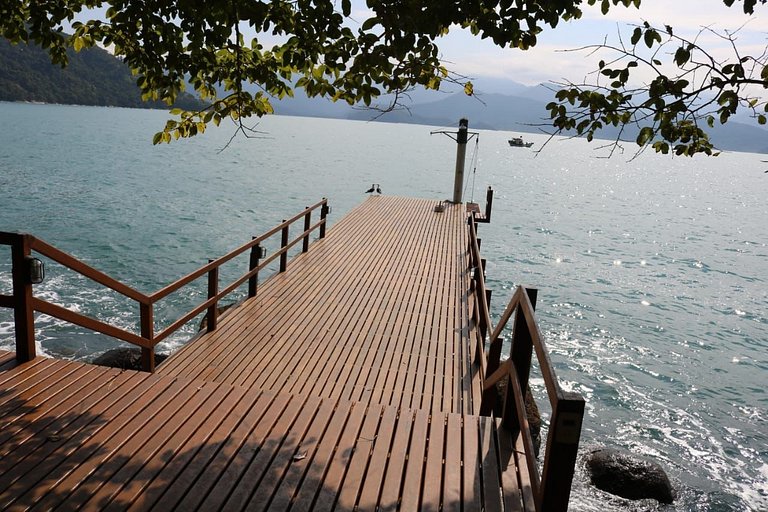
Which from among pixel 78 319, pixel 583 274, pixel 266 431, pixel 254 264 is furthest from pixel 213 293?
pixel 583 274

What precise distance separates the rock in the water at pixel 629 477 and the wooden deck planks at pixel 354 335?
13.3ft

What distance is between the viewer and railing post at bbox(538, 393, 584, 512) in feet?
8.27

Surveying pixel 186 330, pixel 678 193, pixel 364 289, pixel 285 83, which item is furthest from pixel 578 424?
pixel 678 193

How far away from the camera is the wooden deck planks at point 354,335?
6.68 meters

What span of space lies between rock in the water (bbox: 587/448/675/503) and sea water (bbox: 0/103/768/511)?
9.3 inches

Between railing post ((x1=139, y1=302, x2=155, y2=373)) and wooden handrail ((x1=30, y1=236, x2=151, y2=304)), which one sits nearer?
wooden handrail ((x1=30, y1=236, x2=151, y2=304))

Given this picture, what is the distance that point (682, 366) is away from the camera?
17.0 m

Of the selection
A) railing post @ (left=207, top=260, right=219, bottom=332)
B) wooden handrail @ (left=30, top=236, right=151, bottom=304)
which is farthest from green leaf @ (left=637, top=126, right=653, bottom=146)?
railing post @ (left=207, top=260, right=219, bottom=332)

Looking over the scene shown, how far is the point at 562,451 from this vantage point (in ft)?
8.45

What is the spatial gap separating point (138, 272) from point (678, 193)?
74.8 m

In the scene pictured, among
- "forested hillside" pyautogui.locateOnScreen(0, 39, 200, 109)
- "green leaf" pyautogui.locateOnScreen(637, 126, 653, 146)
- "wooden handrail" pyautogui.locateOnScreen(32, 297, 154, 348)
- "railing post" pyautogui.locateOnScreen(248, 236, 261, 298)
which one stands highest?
"forested hillside" pyautogui.locateOnScreen(0, 39, 200, 109)

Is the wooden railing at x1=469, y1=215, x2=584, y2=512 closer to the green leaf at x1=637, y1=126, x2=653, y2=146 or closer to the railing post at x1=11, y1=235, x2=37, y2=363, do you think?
the green leaf at x1=637, y1=126, x2=653, y2=146

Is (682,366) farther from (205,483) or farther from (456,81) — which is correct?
(205,483)

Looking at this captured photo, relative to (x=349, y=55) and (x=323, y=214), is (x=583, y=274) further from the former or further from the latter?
(x=349, y=55)
